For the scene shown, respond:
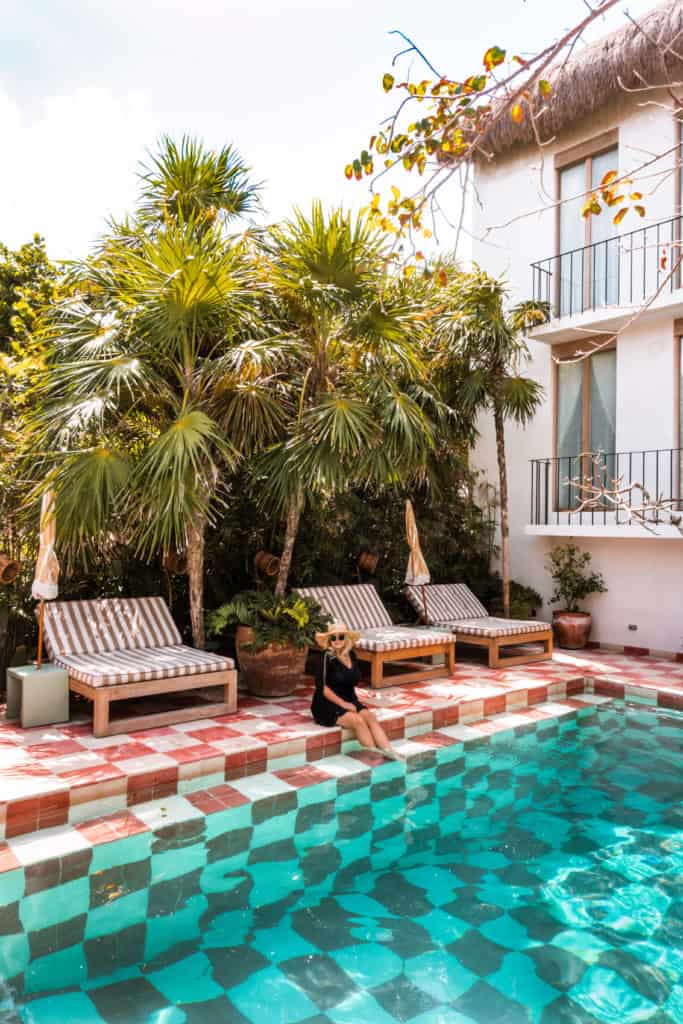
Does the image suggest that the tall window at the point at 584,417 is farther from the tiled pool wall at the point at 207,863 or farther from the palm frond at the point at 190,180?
the tiled pool wall at the point at 207,863

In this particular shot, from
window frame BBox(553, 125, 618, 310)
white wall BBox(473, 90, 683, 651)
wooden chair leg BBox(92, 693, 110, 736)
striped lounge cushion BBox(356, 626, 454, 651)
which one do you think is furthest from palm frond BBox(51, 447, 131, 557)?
window frame BBox(553, 125, 618, 310)

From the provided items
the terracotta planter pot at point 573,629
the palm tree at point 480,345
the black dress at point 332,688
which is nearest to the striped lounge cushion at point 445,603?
the terracotta planter pot at point 573,629

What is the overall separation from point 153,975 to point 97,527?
3.86m

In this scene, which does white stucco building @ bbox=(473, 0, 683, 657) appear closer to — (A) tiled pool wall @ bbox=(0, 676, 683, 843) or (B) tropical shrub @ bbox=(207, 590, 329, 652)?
(A) tiled pool wall @ bbox=(0, 676, 683, 843)

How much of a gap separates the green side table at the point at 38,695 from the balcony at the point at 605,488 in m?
6.33

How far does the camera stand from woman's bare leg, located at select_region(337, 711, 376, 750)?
607 cm

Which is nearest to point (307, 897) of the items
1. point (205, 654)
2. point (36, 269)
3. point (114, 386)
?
point (205, 654)

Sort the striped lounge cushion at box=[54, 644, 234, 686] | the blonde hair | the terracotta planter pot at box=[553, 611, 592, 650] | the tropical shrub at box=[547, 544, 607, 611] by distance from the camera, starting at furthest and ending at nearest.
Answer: the tropical shrub at box=[547, 544, 607, 611] < the terracotta planter pot at box=[553, 611, 592, 650] < the blonde hair < the striped lounge cushion at box=[54, 644, 234, 686]

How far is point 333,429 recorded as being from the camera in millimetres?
6938

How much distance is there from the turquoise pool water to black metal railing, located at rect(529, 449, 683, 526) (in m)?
5.28

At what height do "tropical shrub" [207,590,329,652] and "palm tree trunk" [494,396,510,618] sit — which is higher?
"palm tree trunk" [494,396,510,618]

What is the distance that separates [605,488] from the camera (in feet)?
36.4

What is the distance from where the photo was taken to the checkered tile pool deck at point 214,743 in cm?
463

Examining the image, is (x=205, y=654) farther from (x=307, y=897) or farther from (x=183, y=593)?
(x=307, y=897)
